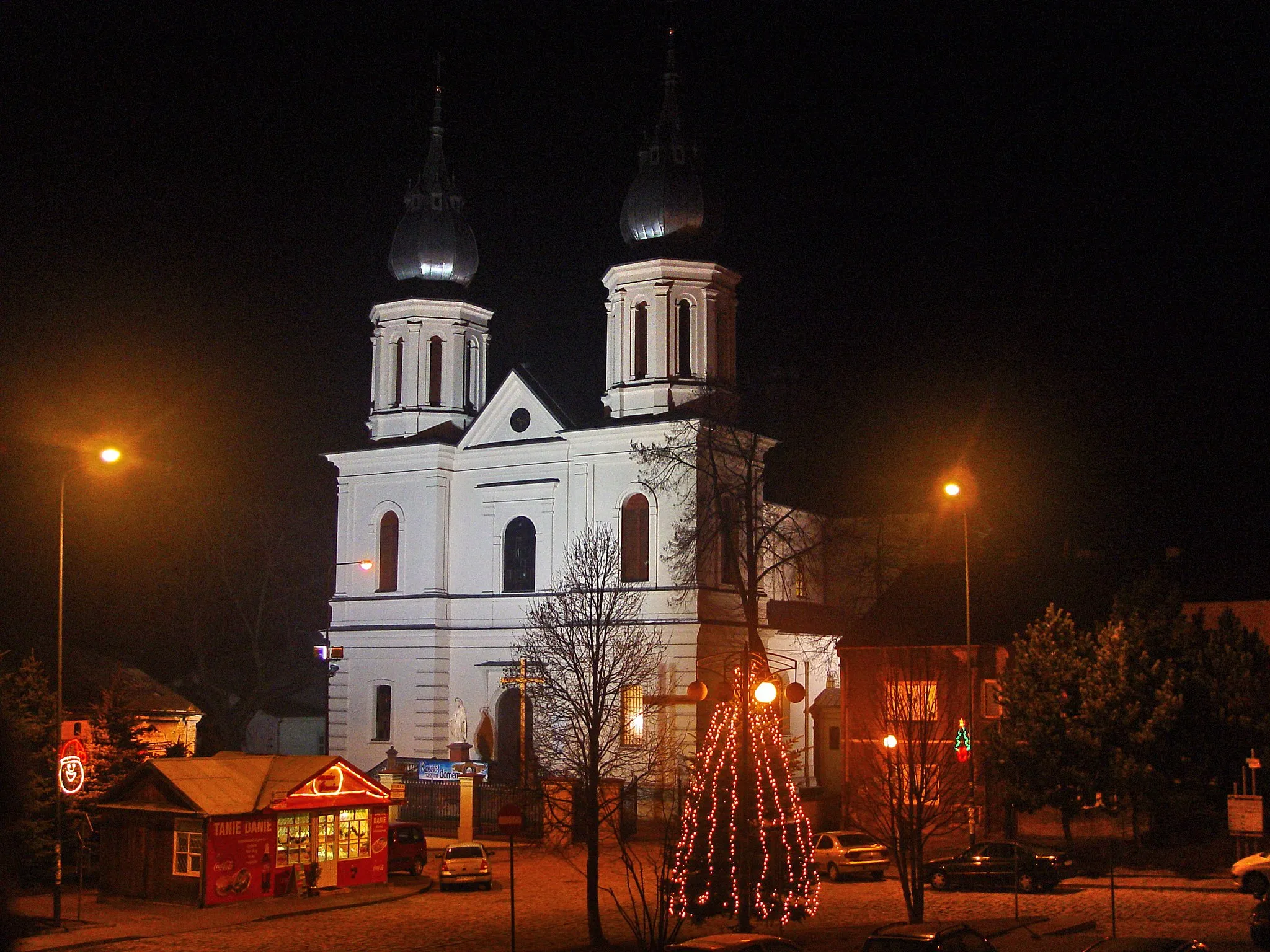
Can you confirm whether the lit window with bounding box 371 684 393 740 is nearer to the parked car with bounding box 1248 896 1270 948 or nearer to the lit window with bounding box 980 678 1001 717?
the lit window with bounding box 980 678 1001 717

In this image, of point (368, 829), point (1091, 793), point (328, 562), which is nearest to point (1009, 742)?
point (1091, 793)

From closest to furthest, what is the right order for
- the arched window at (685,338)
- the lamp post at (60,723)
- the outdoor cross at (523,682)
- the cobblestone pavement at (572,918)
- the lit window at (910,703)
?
the cobblestone pavement at (572,918) < the lamp post at (60,723) < the lit window at (910,703) < the outdoor cross at (523,682) < the arched window at (685,338)

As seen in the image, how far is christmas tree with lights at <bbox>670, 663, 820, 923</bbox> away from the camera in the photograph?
910 inches

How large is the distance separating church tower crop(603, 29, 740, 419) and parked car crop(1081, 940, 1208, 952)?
105 ft

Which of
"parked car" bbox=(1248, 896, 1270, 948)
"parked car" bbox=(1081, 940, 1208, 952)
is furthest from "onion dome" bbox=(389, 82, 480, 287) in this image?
"parked car" bbox=(1081, 940, 1208, 952)

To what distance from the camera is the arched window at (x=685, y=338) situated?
1860 inches

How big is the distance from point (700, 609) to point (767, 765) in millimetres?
21200

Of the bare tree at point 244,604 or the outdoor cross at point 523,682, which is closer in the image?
the outdoor cross at point 523,682

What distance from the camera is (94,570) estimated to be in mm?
60281

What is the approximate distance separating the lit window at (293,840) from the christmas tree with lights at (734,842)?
10.2 meters

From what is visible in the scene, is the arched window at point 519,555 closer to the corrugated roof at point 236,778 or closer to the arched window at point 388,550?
the arched window at point 388,550

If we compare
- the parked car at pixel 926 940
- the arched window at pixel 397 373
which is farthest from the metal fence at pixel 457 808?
the parked car at pixel 926 940

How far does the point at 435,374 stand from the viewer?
52.3m

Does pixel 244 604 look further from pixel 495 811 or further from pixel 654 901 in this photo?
pixel 654 901
